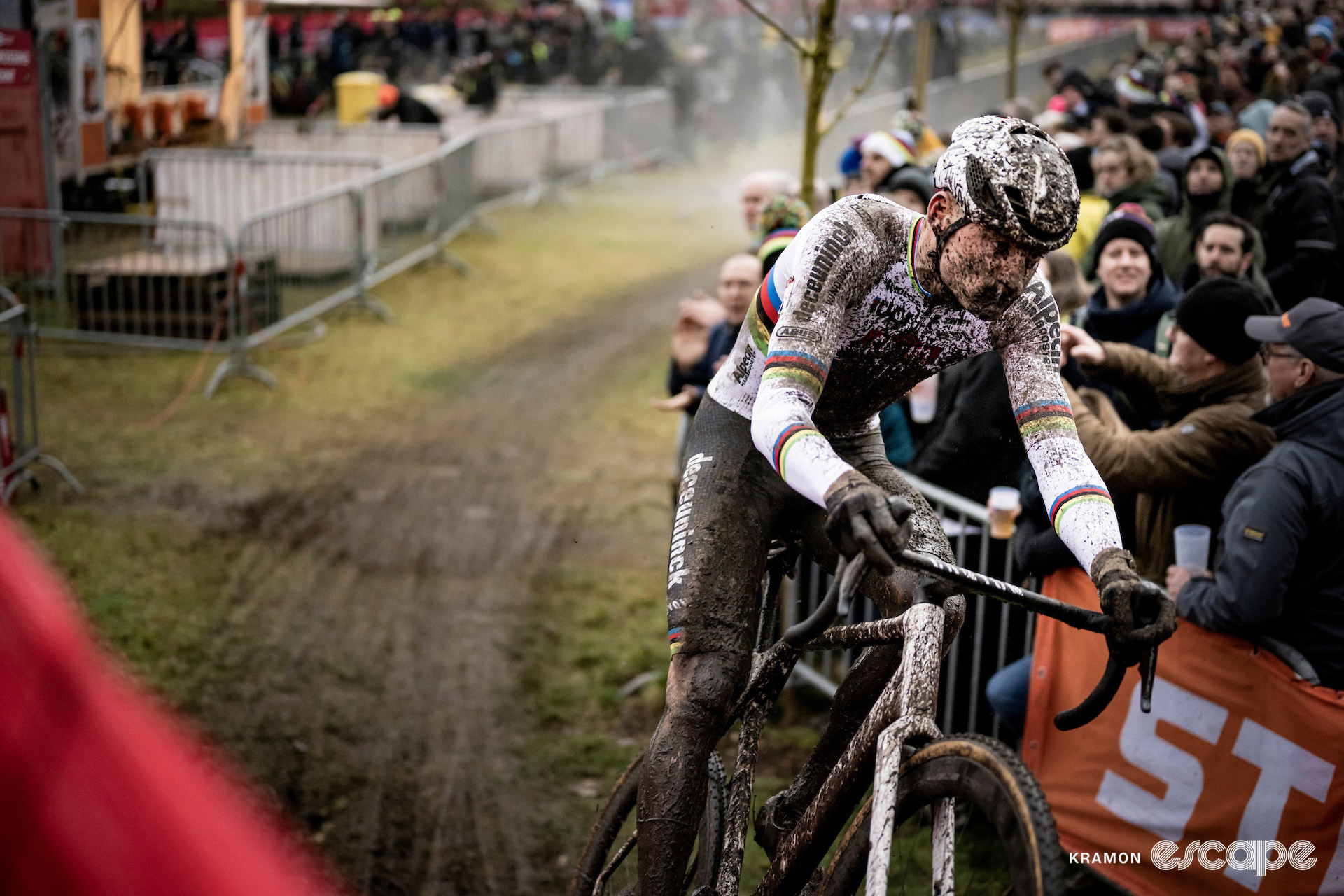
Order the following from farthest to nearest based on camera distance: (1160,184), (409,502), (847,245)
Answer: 1. (409,502)
2. (1160,184)
3. (847,245)

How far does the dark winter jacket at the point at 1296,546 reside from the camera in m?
4.12

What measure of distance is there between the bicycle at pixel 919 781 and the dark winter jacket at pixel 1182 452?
1778 mm

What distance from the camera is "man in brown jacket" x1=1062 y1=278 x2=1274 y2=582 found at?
15.4ft

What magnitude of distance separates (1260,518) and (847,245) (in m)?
1.91

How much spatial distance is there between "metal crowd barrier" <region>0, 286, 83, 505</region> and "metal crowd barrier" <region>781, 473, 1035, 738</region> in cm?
632

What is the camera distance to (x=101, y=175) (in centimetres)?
1573

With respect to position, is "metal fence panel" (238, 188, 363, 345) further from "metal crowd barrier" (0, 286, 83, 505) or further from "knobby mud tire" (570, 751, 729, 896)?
"knobby mud tire" (570, 751, 729, 896)

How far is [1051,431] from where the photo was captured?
3430mm

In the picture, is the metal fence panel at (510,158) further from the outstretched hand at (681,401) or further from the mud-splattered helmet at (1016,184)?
the mud-splattered helmet at (1016,184)

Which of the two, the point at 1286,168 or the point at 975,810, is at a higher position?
the point at 1286,168

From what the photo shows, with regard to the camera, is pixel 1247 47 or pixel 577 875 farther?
pixel 1247 47

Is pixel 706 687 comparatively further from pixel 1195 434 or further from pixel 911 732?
pixel 1195 434

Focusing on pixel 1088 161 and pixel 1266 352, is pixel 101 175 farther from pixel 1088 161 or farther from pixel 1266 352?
pixel 1266 352

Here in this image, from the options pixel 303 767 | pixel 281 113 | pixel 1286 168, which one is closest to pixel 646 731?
pixel 303 767
